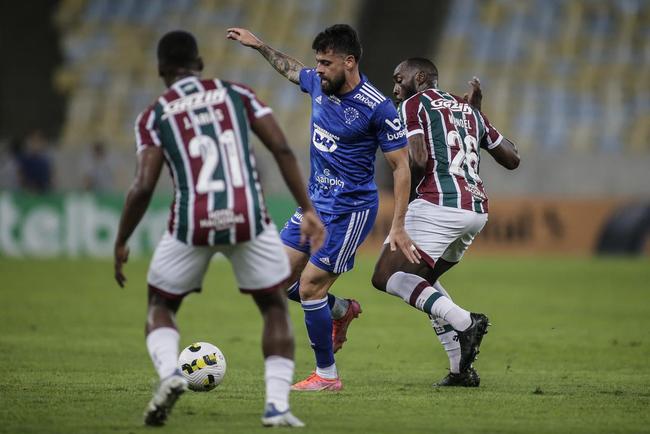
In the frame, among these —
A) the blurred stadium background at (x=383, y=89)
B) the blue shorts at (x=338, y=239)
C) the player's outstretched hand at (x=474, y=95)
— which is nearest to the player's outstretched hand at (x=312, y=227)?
the blue shorts at (x=338, y=239)

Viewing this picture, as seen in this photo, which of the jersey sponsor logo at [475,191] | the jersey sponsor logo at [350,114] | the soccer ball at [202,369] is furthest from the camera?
the jersey sponsor logo at [475,191]

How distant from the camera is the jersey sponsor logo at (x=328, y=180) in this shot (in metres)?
8.27

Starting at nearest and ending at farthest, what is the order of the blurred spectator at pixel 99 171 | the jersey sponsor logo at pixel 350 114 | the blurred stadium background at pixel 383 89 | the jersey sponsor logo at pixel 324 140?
the jersey sponsor logo at pixel 350 114 < the jersey sponsor logo at pixel 324 140 < the blurred stadium background at pixel 383 89 < the blurred spectator at pixel 99 171

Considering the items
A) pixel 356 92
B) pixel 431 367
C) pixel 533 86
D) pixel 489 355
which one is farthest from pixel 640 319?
pixel 533 86

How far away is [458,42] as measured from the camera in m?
28.5

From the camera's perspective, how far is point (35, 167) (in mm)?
23125

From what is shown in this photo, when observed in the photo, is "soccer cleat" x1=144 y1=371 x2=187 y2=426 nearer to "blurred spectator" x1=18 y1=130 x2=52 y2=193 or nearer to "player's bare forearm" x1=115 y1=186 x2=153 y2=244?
"player's bare forearm" x1=115 y1=186 x2=153 y2=244

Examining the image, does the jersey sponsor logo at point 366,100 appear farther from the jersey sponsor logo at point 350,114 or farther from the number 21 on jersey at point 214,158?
the number 21 on jersey at point 214,158

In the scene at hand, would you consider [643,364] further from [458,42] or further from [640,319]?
[458,42]

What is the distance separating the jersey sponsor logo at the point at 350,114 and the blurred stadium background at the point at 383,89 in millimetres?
14060

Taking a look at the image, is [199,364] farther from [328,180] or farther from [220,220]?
[220,220]

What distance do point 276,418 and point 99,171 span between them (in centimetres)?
1751

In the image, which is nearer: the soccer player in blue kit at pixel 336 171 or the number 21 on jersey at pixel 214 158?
the number 21 on jersey at pixel 214 158

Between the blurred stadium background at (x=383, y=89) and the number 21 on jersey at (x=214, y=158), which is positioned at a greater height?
the blurred stadium background at (x=383, y=89)
